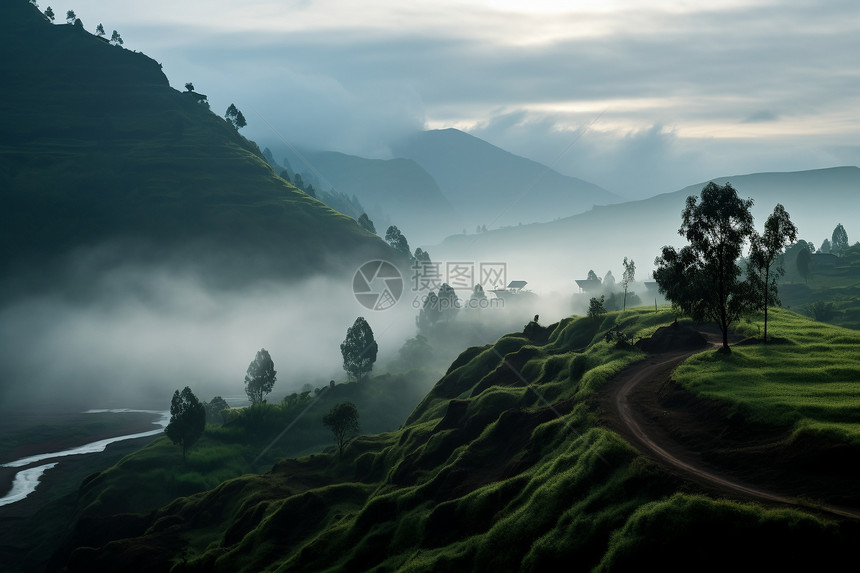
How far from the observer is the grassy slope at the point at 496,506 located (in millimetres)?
40562

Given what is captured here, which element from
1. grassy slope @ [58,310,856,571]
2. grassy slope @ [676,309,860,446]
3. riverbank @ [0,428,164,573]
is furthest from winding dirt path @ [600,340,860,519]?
riverbank @ [0,428,164,573]

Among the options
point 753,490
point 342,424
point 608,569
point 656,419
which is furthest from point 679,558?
point 342,424

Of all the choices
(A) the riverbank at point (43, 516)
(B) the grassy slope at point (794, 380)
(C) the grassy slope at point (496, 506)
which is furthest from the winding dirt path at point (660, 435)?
(A) the riverbank at point (43, 516)

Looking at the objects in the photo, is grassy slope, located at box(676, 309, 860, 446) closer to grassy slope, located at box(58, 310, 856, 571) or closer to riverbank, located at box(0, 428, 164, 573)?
grassy slope, located at box(58, 310, 856, 571)

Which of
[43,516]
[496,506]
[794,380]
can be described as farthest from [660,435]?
[43,516]

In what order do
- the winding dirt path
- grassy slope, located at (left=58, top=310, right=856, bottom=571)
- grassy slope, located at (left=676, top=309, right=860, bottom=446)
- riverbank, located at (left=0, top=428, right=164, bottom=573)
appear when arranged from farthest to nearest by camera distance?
1. riverbank, located at (left=0, top=428, right=164, bottom=573)
2. grassy slope, located at (left=676, top=309, right=860, bottom=446)
3. the winding dirt path
4. grassy slope, located at (left=58, top=310, right=856, bottom=571)

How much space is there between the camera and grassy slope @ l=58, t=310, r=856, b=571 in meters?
40.6

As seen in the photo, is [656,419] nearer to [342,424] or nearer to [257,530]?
[257,530]

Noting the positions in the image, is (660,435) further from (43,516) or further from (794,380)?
(43,516)

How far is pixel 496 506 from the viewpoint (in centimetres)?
6044

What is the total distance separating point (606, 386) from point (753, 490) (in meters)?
31.5

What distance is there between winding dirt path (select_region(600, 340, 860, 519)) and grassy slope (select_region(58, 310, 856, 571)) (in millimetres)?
2335

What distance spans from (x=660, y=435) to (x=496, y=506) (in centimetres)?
1708

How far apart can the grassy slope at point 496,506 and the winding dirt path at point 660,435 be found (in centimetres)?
234
